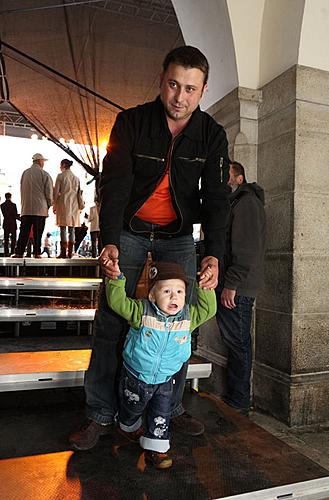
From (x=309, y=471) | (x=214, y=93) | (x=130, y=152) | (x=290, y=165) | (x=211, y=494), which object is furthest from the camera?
(x=214, y=93)

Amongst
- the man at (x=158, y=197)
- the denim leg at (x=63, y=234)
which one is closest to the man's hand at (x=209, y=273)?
the man at (x=158, y=197)

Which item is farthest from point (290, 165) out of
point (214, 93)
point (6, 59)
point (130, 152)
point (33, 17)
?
point (6, 59)

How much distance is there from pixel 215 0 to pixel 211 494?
140 inches

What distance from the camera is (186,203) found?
1.85 metres

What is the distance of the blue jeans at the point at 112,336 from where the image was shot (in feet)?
6.02

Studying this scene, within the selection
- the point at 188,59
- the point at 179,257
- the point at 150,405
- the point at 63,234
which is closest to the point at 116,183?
the point at 179,257

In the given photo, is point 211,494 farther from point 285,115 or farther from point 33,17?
point 33,17

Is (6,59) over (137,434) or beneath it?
over

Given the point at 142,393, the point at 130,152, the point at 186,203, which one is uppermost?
Result: the point at 130,152

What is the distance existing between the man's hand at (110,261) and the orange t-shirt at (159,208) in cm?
27

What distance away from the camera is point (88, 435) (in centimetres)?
176

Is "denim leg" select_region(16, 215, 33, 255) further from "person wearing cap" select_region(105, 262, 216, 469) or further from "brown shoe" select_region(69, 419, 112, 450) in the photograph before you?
"person wearing cap" select_region(105, 262, 216, 469)

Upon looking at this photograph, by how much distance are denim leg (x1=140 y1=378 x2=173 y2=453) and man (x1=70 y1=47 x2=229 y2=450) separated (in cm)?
21

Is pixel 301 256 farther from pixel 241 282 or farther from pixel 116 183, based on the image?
pixel 116 183
